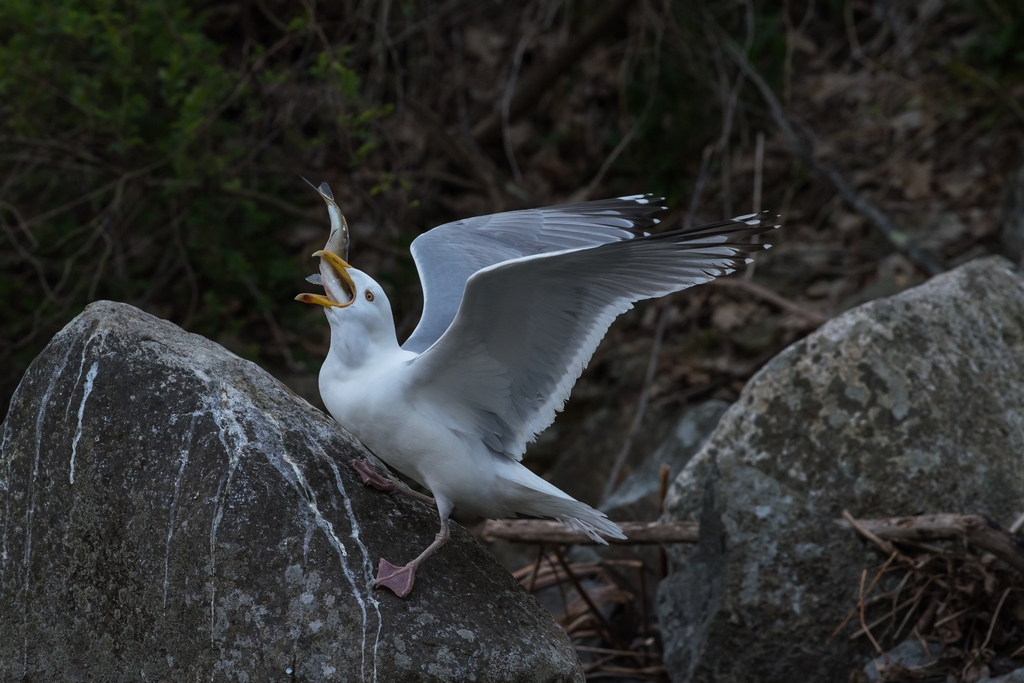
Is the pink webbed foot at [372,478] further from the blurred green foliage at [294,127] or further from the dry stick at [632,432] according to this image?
the dry stick at [632,432]

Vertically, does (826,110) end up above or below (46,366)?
below

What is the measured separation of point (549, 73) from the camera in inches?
295

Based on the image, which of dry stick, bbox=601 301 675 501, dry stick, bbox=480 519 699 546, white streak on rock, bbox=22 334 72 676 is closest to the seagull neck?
white streak on rock, bbox=22 334 72 676

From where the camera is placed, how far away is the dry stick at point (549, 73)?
23.0 feet

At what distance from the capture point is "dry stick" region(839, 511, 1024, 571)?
3.32 m

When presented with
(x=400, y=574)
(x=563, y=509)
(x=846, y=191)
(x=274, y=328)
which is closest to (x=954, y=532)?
(x=563, y=509)

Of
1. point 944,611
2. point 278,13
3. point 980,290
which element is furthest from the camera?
point 278,13

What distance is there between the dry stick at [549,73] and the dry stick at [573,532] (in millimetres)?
4021

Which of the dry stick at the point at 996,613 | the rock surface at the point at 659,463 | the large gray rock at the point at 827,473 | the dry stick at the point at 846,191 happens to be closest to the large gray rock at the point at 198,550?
the large gray rock at the point at 827,473

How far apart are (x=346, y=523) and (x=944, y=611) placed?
205 centimetres

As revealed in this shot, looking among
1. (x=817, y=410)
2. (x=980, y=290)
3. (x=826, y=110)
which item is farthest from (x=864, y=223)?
(x=817, y=410)

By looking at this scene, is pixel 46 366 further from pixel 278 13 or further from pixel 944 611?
pixel 278 13

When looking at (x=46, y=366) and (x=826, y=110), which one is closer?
(x=46, y=366)

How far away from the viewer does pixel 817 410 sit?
3805mm
